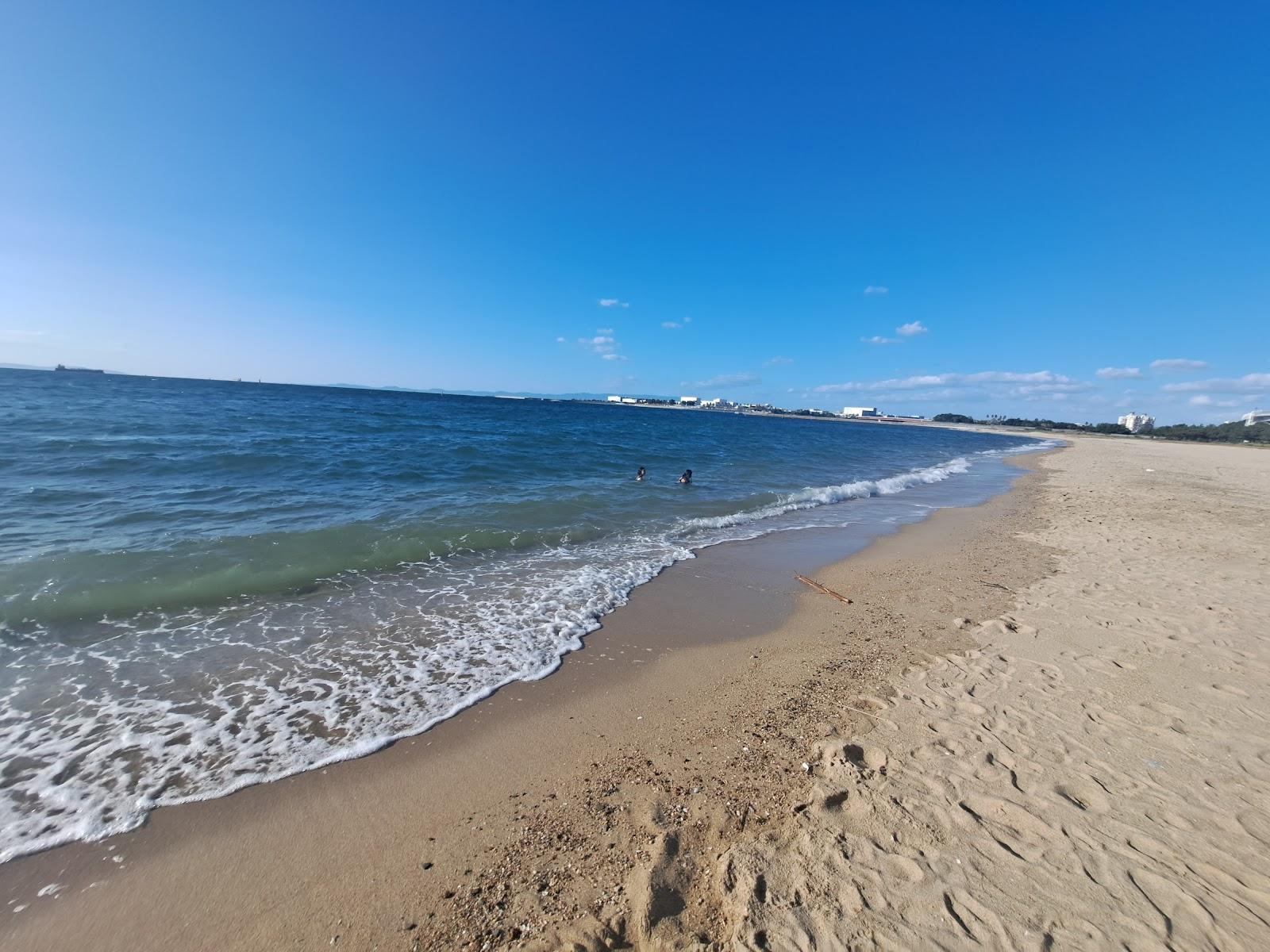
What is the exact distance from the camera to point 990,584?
8500 millimetres

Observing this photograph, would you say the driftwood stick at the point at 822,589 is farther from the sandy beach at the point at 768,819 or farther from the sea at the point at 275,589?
the sea at the point at 275,589

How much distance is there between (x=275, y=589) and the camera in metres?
7.63

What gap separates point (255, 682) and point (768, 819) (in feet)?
17.9

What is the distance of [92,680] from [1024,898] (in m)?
8.45

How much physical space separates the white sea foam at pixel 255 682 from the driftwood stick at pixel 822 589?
9.83ft

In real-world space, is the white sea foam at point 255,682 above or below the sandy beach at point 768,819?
below

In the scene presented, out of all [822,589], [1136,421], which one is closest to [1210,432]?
[1136,421]

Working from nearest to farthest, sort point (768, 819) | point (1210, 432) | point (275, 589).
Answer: point (768, 819) < point (275, 589) < point (1210, 432)

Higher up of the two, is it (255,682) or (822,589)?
(822,589)

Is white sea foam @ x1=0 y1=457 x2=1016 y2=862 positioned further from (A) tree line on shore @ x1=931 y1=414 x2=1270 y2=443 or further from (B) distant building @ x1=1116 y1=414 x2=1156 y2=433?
(B) distant building @ x1=1116 y1=414 x2=1156 y2=433

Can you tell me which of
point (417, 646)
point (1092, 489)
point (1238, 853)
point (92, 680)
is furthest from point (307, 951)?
point (1092, 489)

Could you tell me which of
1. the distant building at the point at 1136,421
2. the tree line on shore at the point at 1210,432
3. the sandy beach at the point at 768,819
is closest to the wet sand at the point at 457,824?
the sandy beach at the point at 768,819

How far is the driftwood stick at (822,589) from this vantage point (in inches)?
311

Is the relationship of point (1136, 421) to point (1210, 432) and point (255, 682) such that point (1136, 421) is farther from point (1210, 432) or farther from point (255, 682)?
point (255, 682)
